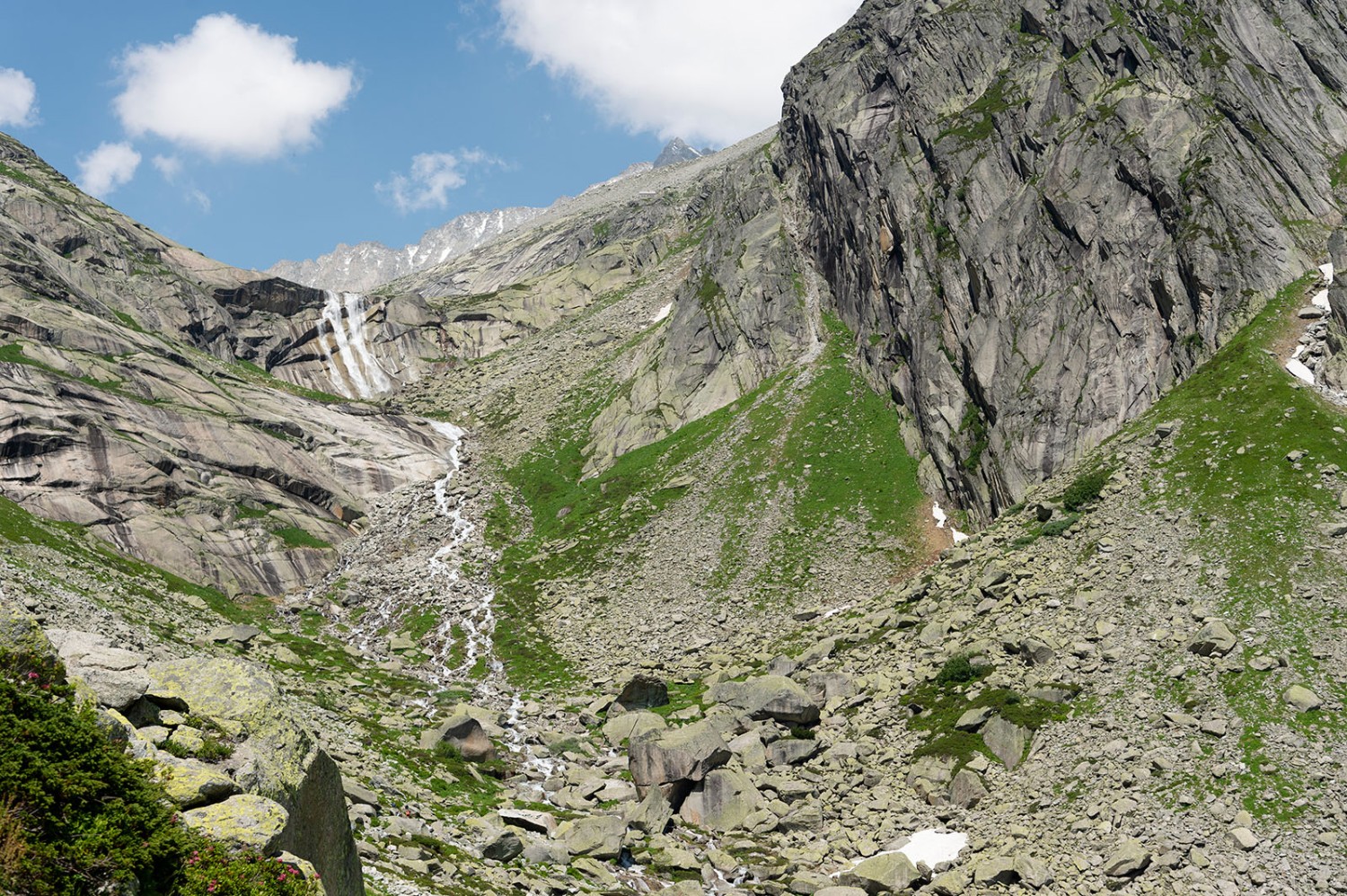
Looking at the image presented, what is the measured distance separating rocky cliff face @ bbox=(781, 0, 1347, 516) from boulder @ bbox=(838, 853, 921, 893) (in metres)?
47.2

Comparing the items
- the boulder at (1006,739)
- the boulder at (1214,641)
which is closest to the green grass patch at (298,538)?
the boulder at (1006,739)

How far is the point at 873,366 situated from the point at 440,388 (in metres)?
80.1

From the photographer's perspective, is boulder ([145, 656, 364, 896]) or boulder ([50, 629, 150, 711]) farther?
boulder ([145, 656, 364, 896])

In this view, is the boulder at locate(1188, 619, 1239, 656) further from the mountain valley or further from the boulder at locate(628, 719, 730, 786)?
the boulder at locate(628, 719, 730, 786)

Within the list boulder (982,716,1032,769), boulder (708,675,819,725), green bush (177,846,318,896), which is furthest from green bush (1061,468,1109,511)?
green bush (177,846,318,896)

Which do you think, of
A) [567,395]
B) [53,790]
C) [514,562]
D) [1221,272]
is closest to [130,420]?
[514,562]

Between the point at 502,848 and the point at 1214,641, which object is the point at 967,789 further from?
the point at 502,848

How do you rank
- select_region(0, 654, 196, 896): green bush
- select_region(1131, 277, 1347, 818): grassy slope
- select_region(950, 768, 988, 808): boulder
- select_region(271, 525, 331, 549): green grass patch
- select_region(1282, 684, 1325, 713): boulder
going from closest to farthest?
select_region(0, 654, 196, 896): green bush → select_region(1282, 684, 1325, 713): boulder → select_region(1131, 277, 1347, 818): grassy slope → select_region(950, 768, 988, 808): boulder → select_region(271, 525, 331, 549): green grass patch

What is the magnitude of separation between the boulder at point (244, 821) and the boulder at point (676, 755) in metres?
33.4

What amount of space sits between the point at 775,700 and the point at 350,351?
13437cm

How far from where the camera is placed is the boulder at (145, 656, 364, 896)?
700 inches

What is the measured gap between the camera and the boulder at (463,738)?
170ft

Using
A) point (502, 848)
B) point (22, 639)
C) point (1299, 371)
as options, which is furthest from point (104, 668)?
point (1299, 371)

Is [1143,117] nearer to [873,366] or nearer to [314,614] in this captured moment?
[873,366]
